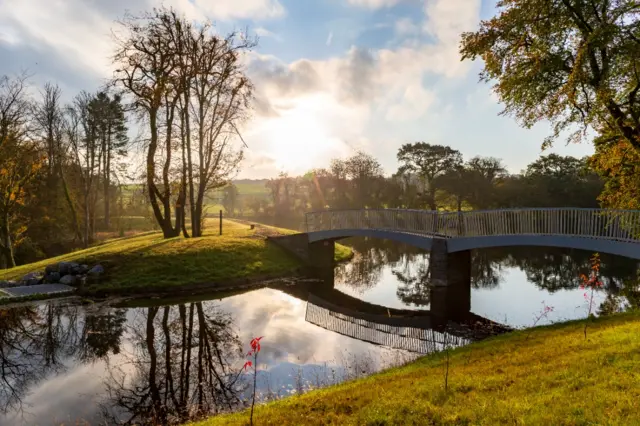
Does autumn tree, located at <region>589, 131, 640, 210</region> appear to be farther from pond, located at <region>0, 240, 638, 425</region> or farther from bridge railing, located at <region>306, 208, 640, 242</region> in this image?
pond, located at <region>0, 240, 638, 425</region>

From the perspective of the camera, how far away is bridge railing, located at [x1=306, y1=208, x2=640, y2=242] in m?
14.6

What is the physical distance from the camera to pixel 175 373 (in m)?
10.4

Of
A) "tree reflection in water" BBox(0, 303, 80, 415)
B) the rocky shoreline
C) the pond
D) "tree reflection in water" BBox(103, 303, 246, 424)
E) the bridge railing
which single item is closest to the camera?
"tree reflection in water" BBox(103, 303, 246, 424)

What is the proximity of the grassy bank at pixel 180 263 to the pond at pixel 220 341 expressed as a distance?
234 centimetres

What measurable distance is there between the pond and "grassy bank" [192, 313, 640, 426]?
8.89 ft

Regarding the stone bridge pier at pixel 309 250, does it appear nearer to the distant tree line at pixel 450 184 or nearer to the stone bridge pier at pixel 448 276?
the stone bridge pier at pixel 448 276

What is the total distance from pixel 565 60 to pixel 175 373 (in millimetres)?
16078

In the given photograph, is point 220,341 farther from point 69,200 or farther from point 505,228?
point 69,200

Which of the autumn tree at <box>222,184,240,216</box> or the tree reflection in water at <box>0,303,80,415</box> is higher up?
the autumn tree at <box>222,184,240,216</box>

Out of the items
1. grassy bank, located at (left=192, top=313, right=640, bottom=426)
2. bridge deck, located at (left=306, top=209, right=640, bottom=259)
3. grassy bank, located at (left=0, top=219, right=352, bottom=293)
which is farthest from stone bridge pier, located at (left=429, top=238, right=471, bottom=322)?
grassy bank, located at (left=192, top=313, right=640, bottom=426)

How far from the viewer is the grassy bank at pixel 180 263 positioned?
798 inches

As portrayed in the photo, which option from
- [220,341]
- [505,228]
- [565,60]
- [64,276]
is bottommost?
[220,341]

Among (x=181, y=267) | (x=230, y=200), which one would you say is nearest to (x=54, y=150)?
(x=181, y=267)

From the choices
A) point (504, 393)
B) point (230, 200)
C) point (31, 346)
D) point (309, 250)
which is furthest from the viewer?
point (230, 200)
